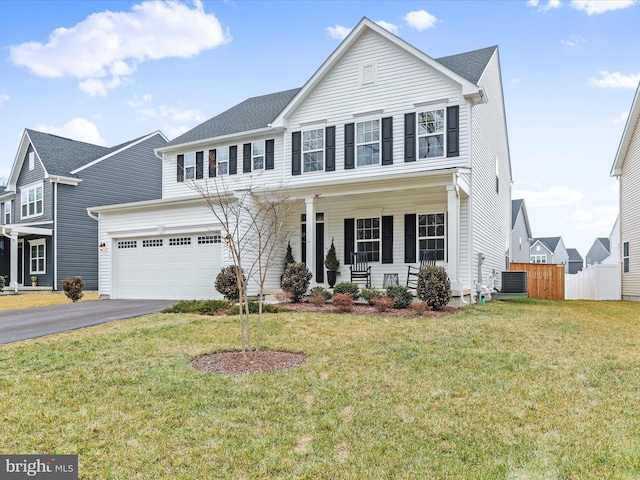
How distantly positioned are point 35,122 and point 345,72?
19107mm

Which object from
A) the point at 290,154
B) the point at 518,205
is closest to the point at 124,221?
the point at 290,154

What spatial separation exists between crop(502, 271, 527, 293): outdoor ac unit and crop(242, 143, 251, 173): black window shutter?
10045 millimetres

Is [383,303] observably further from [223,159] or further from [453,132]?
[223,159]

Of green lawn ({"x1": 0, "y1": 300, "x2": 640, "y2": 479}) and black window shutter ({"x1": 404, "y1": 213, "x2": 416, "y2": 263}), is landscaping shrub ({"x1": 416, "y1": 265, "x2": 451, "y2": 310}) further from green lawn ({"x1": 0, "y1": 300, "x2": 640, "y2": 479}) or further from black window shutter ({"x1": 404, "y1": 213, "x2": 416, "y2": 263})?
green lawn ({"x1": 0, "y1": 300, "x2": 640, "y2": 479})

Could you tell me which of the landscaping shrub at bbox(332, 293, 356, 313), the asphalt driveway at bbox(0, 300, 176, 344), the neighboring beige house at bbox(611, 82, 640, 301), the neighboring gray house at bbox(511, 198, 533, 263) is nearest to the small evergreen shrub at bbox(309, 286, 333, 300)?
the landscaping shrub at bbox(332, 293, 356, 313)

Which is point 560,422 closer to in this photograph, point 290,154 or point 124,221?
point 290,154

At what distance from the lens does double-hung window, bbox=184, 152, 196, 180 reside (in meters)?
17.3

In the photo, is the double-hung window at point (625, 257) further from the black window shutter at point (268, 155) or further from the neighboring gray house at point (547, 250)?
the neighboring gray house at point (547, 250)

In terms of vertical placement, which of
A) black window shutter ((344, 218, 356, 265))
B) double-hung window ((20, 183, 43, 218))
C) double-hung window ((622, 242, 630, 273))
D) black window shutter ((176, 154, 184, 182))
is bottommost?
double-hung window ((622, 242, 630, 273))

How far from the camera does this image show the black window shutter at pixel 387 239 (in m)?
13.9

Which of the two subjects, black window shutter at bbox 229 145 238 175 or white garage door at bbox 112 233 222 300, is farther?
black window shutter at bbox 229 145 238 175

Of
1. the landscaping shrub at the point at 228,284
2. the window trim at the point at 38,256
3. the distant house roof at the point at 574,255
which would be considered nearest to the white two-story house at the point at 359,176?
the landscaping shrub at the point at 228,284

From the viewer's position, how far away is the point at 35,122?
24.1 meters

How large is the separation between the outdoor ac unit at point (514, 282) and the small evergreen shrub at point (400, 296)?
6459 mm
